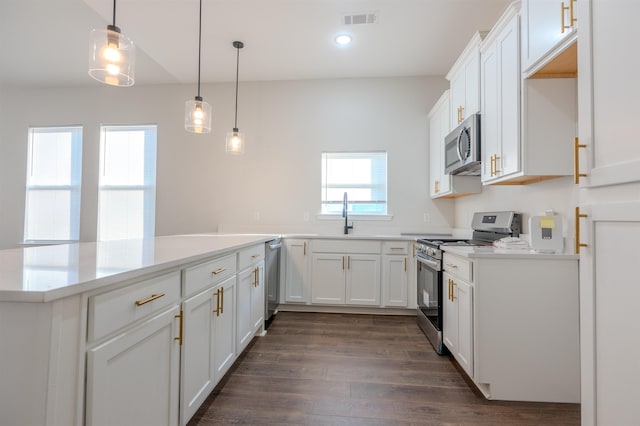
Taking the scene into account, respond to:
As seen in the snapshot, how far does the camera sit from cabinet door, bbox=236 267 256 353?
211 centimetres

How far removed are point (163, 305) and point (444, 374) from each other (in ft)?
Result: 6.24

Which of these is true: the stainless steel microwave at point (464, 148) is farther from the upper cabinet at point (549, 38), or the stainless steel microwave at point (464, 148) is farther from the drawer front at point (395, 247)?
the drawer front at point (395, 247)

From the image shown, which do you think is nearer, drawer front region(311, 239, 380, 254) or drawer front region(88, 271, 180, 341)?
drawer front region(88, 271, 180, 341)

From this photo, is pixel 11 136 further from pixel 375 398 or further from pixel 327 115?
pixel 375 398

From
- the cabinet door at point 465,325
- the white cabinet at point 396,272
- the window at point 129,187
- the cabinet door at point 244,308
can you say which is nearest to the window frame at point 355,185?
the white cabinet at point 396,272

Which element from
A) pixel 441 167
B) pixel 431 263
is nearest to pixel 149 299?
pixel 431 263

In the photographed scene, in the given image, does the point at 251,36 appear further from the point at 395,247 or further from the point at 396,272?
the point at 396,272

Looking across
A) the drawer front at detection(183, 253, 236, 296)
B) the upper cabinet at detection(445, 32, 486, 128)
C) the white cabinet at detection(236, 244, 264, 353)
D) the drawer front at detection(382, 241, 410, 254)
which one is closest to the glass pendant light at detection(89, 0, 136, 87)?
the drawer front at detection(183, 253, 236, 296)

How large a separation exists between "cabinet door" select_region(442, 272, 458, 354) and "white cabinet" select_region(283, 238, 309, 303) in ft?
5.07

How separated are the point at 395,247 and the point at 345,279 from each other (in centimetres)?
67

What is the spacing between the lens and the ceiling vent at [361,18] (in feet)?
9.02

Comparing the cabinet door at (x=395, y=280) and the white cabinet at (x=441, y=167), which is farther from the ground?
the white cabinet at (x=441, y=167)

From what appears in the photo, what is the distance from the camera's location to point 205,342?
1600mm

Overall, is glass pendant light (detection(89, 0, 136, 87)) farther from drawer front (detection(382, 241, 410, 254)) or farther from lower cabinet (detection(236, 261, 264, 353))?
drawer front (detection(382, 241, 410, 254))
